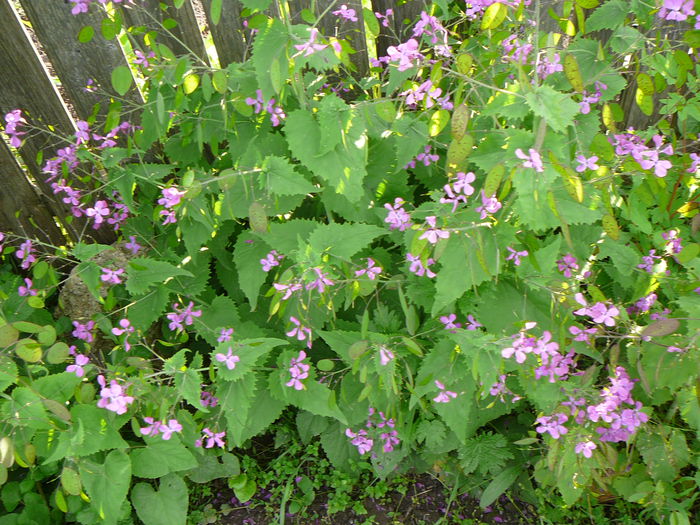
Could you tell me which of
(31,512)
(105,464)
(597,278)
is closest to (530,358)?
(597,278)

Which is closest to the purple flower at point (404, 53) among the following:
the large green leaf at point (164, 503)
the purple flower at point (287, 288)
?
the purple flower at point (287, 288)

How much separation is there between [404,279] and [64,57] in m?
1.87

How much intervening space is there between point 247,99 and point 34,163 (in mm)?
1435

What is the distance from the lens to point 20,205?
3.00 meters

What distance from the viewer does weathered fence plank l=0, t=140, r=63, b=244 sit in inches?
114

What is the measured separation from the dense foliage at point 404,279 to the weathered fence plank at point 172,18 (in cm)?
38

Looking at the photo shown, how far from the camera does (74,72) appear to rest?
269cm

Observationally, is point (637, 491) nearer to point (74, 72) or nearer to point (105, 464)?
point (105, 464)

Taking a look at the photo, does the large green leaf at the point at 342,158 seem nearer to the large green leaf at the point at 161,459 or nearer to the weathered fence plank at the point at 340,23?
the weathered fence plank at the point at 340,23

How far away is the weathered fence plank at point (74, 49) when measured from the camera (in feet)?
8.31

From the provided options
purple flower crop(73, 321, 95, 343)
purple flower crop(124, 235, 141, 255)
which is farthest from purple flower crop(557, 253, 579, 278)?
purple flower crop(73, 321, 95, 343)

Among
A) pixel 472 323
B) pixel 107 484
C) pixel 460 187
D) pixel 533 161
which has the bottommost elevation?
pixel 107 484

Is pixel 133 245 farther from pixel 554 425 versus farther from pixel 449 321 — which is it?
pixel 554 425

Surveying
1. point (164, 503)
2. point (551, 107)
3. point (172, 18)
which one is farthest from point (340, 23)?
point (164, 503)
